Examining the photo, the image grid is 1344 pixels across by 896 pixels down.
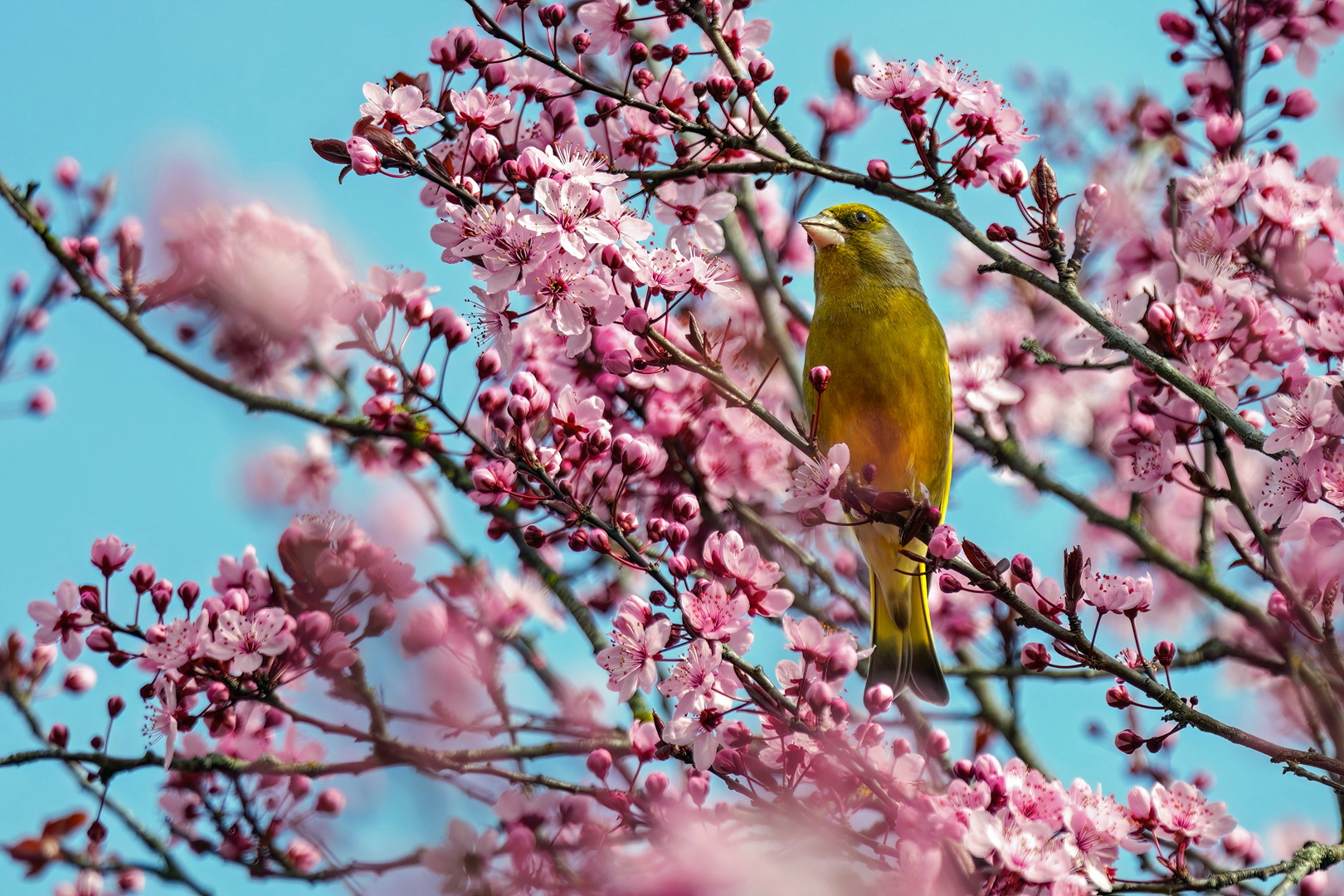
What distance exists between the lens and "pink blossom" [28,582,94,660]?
133 inches

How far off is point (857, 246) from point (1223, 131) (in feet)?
4.83

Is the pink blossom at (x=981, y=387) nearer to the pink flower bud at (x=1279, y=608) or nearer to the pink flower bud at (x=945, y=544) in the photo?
the pink flower bud at (x=1279, y=608)

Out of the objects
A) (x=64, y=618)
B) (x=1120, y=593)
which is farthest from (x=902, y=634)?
(x=64, y=618)

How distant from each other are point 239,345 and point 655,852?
2801mm

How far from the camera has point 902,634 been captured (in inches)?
183

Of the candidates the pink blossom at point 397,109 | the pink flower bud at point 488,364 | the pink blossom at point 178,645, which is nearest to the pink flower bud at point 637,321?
the pink flower bud at point 488,364

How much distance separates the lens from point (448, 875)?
2695 millimetres

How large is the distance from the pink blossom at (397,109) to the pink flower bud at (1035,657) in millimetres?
2151

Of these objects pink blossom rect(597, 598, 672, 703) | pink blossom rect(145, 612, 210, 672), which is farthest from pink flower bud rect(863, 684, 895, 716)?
pink blossom rect(145, 612, 210, 672)

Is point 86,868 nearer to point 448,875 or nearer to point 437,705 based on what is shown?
point 437,705

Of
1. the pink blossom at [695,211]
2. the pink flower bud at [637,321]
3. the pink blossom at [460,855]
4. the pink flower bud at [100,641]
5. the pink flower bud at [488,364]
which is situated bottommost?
the pink blossom at [460,855]

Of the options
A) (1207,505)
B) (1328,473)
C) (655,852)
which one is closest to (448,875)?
(655,852)

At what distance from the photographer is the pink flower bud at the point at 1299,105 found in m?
3.87

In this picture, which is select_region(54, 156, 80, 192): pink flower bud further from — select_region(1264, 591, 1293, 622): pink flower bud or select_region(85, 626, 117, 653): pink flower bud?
select_region(1264, 591, 1293, 622): pink flower bud
